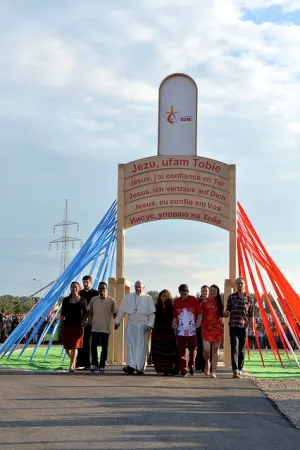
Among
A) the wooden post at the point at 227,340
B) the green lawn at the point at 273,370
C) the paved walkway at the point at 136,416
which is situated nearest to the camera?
the paved walkway at the point at 136,416

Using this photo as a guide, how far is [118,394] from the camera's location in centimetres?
923

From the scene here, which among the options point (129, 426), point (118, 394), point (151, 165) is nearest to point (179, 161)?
point (151, 165)

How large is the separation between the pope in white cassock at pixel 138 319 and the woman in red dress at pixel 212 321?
0.89m

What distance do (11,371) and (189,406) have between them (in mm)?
4927

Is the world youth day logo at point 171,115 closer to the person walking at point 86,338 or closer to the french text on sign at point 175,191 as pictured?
the french text on sign at point 175,191

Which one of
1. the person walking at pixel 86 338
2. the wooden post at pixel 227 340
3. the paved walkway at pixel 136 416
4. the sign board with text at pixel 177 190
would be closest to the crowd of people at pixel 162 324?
the person walking at pixel 86 338

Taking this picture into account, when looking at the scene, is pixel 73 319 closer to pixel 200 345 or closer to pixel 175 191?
pixel 200 345

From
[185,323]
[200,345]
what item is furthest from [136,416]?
[200,345]

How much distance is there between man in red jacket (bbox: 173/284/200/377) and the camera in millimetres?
12828

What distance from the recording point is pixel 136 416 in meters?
7.46

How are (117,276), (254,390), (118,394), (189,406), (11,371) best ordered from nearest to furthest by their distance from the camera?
(189,406) < (118,394) < (254,390) < (11,371) < (117,276)

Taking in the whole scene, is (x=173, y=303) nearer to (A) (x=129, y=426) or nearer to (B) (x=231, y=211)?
(B) (x=231, y=211)

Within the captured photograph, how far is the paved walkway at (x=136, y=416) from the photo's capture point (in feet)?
20.3

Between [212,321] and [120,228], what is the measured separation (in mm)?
3612
